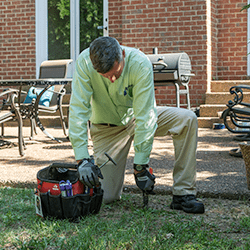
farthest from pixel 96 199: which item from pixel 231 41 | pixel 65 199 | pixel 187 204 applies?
pixel 231 41

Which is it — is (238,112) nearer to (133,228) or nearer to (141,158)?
(141,158)

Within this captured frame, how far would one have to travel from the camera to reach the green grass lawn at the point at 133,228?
227 cm

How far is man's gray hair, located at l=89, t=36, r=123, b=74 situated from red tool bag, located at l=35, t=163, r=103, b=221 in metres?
0.70

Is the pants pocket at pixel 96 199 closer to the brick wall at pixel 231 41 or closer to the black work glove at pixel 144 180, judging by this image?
the black work glove at pixel 144 180

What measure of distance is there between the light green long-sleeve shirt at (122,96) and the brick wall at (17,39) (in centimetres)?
687

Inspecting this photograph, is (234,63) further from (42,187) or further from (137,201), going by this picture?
(42,187)

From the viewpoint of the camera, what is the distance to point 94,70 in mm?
2721

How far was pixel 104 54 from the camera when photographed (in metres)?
2.42

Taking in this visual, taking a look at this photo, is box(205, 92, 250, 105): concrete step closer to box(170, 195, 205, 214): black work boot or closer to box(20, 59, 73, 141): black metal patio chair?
box(20, 59, 73, 141): black metal patio chair

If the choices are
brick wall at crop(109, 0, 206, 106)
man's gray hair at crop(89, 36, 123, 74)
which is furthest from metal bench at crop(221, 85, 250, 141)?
man's gray hair at crop(89, 36, 123, 74)

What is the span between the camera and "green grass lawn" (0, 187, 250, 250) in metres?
2.27

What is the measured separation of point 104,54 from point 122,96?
460 millimetres

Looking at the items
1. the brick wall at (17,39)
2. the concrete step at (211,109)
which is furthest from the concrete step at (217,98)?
the brick wall at (17,39)

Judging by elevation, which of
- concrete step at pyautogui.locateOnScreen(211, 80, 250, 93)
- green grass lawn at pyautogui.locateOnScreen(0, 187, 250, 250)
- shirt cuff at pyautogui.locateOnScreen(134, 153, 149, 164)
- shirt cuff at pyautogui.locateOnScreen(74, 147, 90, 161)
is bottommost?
green grass lawn at pyautogui.locateOnScreen(0, 187, 250, 250)
